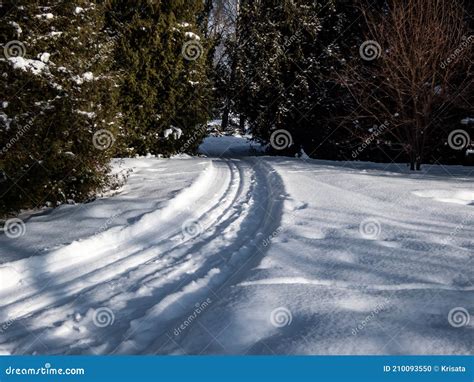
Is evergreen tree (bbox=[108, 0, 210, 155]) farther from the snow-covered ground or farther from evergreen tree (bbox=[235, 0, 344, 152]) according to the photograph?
the snow-covered ground

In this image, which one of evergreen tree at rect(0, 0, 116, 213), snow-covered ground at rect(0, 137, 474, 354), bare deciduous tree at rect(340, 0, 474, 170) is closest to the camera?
snow-covered ground at rect(0, 137, 474, 354)

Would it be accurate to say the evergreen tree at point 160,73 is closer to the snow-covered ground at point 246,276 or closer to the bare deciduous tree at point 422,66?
the bare deciduous tree at point 422,66

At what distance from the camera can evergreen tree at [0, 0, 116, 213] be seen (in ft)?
21.6

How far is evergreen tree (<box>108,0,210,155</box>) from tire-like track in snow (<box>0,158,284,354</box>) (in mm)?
8841

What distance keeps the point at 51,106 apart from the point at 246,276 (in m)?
5.23

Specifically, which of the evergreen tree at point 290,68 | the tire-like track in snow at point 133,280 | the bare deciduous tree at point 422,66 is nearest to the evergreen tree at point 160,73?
the evergreen tree at point 290,68

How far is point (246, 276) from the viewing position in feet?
12.8

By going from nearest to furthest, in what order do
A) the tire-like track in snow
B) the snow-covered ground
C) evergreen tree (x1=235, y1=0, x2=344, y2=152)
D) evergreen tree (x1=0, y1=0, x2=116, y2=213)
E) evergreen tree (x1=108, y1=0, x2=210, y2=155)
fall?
the snow-covered ground < the tire-like track in snow < evergreen tree (x1=0, y1=0, x2=116, y2=213) < evergreen tree (x1=108, y1=0, x2=210, y2=155) < evergreen tree (x1=235, y1=0, x2=344, y2=152)

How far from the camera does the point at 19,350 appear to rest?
3.06 metres

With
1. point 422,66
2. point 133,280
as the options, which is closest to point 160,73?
point 422,66

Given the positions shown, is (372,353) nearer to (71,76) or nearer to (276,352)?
(276,352)

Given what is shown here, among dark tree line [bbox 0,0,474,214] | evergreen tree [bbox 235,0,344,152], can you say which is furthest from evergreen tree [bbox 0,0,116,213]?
evergreen tree [bbox 235,0,344,152]

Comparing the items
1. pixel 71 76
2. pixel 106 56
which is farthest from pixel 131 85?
pixel 71 76

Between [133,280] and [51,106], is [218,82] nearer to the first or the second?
[51,106]
